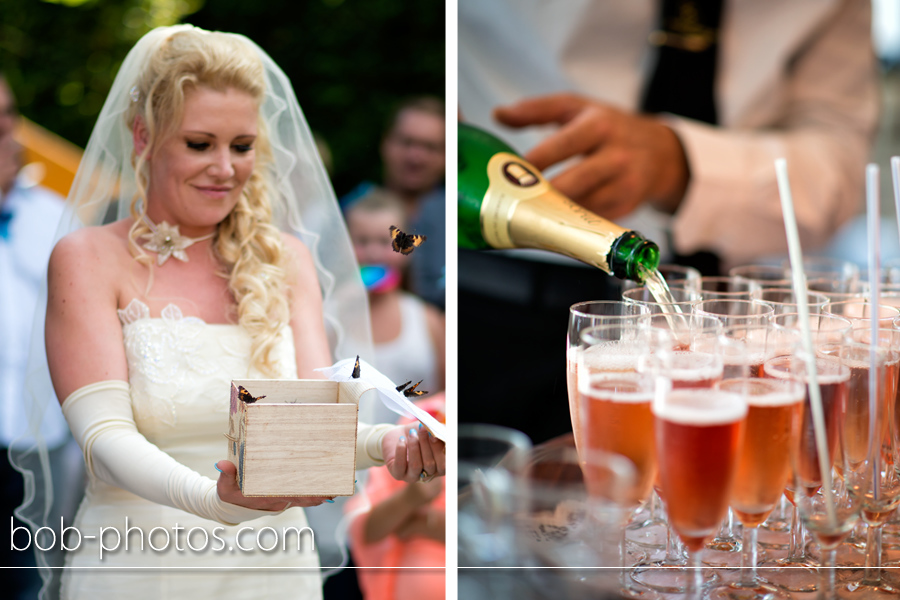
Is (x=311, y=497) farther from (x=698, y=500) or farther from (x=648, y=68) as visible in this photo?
(x=648, y=68)

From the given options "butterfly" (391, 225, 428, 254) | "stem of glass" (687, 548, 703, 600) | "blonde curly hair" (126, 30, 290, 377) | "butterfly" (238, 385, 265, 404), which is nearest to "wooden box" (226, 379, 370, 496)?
"butterfly" (238, 385, 265, 404)

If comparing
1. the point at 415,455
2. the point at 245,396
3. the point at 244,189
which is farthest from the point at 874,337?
the point at 244,189

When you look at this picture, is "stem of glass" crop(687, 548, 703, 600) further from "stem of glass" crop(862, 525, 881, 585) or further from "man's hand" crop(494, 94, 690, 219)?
"man's hand" crop(494, 94, 690, 219)

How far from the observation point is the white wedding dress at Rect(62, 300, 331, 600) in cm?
127

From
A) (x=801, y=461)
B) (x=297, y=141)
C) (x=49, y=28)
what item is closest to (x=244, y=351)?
(x=297, y=141)

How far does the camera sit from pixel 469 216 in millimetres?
1383

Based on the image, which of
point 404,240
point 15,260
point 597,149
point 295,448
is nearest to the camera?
point 295,448

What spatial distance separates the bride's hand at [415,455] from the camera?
4.07 feet

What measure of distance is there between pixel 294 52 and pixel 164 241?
140cm

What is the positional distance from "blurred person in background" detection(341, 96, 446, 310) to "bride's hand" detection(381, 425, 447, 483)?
74cm

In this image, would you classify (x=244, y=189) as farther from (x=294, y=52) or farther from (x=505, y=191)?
(x=294, y=52)

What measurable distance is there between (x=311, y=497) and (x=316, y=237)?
0.57 meters

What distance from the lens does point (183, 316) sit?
131 centimetres

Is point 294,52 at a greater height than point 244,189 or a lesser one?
greater
